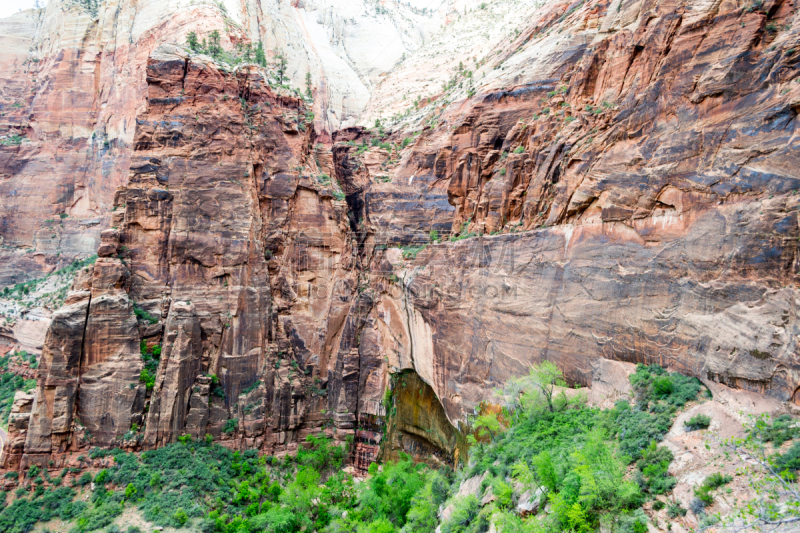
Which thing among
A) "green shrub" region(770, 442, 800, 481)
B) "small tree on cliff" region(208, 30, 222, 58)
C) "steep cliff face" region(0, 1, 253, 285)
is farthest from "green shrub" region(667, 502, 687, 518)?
"steep cliff face" region(0, 1, 253, 285)

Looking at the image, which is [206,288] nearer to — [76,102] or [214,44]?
[214,44]

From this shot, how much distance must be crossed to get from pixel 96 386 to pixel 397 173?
93.2ft

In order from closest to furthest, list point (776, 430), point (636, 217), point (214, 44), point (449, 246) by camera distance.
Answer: point (776, 430), point (636, 217), point (449, 246), point (214, 44)

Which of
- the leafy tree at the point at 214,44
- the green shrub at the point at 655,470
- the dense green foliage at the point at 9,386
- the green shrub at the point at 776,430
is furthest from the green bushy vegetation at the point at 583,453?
the leafy tree at the point at 214,44

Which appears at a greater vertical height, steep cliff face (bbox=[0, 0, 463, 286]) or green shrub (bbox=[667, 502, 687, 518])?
steep cliff face (bbox=[0, 0, 463, 286])

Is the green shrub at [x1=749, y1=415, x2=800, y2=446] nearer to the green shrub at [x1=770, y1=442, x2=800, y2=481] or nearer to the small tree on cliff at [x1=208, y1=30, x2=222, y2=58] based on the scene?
the green shrub at [x1=770, y1=442, x2=800, y2=481]

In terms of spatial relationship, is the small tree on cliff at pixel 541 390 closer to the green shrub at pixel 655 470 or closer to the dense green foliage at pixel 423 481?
the dense green foliage at pixel 423 481

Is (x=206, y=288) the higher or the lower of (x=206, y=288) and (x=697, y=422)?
the higher

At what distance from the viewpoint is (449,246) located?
95.7ft

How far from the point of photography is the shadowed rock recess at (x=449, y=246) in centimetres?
1493

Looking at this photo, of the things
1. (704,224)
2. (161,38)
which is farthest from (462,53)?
(704,224)

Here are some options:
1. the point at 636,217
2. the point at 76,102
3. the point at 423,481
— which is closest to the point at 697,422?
the point at 636,217

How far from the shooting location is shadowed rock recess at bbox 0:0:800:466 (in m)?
14.9

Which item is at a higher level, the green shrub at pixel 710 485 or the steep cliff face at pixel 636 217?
the steep cliff face at pixel 636 217
